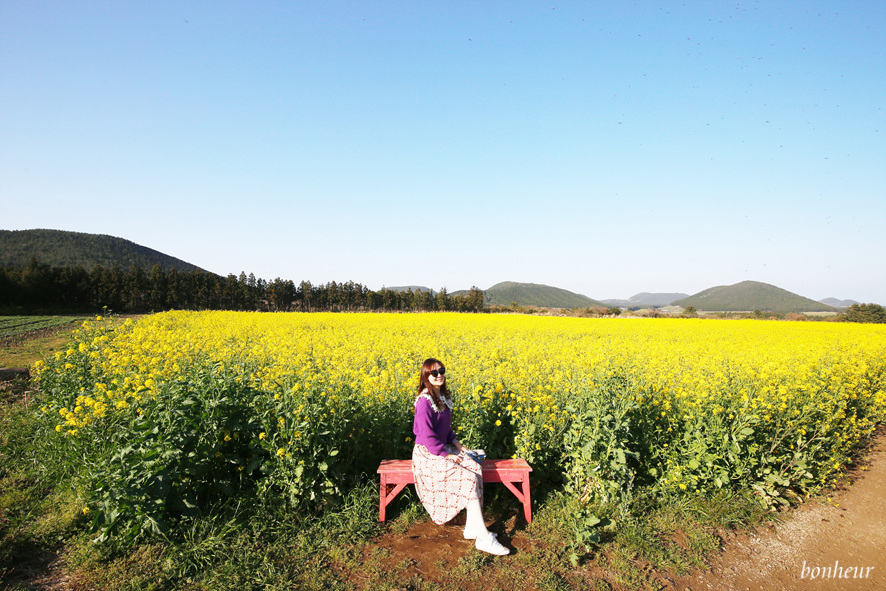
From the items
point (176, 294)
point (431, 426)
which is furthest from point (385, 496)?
point (176, 294)

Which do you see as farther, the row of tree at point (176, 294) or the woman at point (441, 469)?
the row of tree at point (176, 294)

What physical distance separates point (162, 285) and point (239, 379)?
256 ft

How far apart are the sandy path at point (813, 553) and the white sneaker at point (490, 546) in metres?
1.52

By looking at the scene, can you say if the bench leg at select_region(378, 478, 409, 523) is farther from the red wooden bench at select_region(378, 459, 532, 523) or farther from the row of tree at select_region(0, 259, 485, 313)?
the row of tree at select_region(0, 259, 485, 313)

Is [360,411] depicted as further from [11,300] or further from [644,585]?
[11,300]

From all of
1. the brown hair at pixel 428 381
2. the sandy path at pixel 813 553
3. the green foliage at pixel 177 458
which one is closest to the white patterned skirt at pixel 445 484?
the brown hair at pixel 428 381

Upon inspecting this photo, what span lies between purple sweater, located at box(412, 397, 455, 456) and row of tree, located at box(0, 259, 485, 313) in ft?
209

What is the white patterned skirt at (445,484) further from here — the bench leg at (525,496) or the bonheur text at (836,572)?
the bonheur text at (836,572)

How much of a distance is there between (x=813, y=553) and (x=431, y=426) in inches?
164

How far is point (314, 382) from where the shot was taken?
196 inches

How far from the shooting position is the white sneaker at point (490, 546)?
3938 millimetres

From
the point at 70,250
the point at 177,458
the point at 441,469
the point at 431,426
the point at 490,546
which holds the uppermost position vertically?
the point at 70,250

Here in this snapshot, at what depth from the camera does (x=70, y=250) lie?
4564 inches

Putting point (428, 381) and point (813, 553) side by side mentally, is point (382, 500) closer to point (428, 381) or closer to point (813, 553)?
point (428, 381)
